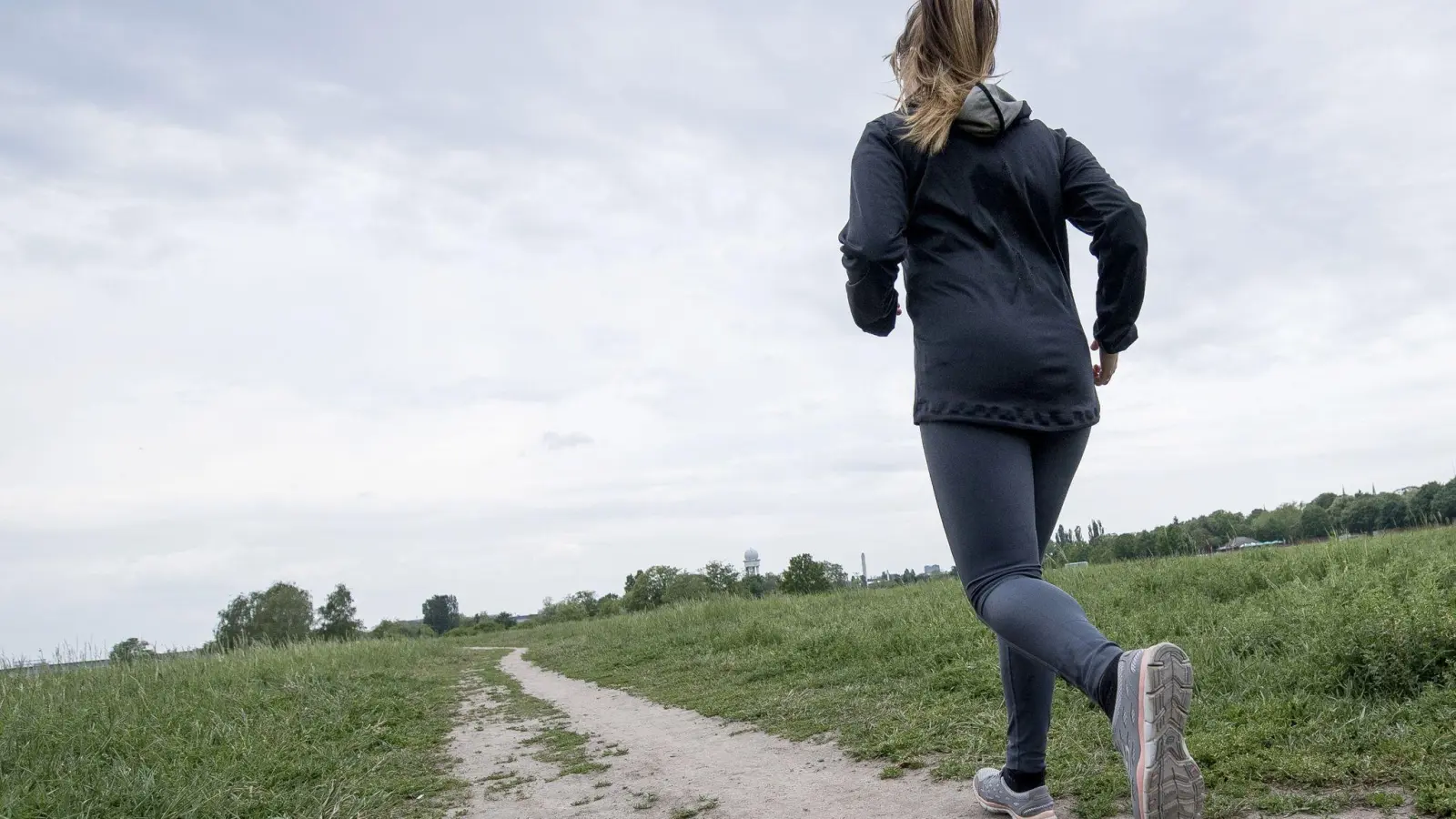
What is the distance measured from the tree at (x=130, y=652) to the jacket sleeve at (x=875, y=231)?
10.7 metres

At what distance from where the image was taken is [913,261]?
2371 millimetres

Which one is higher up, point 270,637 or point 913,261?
point 913,261

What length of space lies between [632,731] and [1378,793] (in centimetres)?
385

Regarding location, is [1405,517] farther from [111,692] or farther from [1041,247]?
[111,692]

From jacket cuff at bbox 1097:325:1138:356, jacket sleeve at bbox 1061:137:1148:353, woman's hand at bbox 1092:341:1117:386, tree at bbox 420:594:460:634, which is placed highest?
jacket sleeve at bbox 1061:137:1148:353

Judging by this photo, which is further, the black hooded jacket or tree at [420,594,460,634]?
tree at [420,594,460,634]

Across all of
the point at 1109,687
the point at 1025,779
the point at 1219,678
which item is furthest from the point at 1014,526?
the point at 1219,678

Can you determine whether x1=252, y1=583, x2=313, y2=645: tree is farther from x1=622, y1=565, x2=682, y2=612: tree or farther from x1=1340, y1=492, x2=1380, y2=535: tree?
x1=1340, y1=492, x2=1380, y2=535: tree

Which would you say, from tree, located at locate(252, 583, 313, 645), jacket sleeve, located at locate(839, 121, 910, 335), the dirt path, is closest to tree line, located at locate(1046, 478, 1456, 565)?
the dirt path

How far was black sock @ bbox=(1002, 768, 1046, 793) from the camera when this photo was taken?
2617 mm

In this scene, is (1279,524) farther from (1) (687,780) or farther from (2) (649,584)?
(2) (649,584)

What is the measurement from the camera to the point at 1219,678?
4.21 meters

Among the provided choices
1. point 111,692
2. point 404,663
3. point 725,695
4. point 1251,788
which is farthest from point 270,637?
point 1251,788

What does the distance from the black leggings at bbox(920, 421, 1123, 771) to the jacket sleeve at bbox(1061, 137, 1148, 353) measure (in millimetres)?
334
